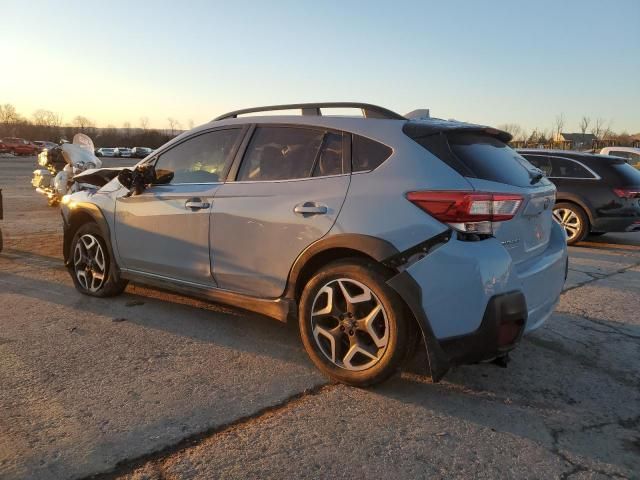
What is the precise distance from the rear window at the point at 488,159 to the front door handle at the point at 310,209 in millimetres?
872

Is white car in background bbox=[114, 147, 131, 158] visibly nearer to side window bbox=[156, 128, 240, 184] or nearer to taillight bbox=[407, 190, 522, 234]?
side window bbox=[156, 128, 240, 184]

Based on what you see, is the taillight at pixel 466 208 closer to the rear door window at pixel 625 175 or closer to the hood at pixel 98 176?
the hood at pixel 98 176

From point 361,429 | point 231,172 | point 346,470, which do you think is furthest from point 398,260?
point 231,172

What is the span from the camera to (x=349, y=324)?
333 cm

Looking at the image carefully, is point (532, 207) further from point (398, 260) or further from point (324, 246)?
point (324, 246)

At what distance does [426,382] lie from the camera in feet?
11.4

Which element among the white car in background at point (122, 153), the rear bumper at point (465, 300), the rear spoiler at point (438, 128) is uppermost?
the rear spoiler at point (438, 128)

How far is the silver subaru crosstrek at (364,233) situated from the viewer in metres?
2.97

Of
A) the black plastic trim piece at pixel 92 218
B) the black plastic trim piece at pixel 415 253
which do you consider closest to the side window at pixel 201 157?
the black plastic trim piece at pixel 92 218

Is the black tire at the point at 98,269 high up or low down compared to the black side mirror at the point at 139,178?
down

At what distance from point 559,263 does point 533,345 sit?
2.89ft

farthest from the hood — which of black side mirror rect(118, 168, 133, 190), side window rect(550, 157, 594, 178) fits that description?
side window rect(550, 157, 594, 178)

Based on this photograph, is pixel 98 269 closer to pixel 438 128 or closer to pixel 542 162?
pixel 438 128

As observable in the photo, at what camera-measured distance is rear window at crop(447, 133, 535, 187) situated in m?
3.20
